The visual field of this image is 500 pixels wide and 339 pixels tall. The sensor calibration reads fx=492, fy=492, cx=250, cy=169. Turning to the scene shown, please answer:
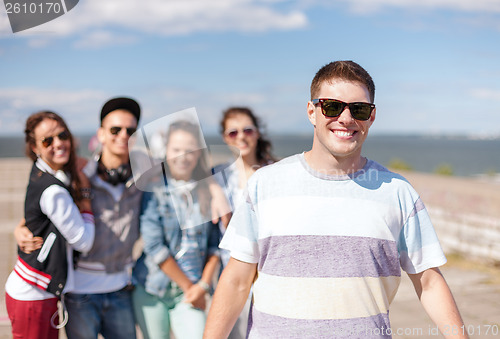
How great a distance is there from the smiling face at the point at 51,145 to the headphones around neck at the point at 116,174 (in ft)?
0.73

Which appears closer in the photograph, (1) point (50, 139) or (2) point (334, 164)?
(2) point (334, 164)

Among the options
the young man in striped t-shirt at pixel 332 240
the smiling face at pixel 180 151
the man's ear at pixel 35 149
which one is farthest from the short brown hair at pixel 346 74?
the man's ear at pixel 35 149

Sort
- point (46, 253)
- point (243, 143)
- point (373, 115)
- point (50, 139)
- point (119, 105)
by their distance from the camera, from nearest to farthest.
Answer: point (373, 115), point (46, 253), point (50, 139), point (119, 105), point (243, 143)

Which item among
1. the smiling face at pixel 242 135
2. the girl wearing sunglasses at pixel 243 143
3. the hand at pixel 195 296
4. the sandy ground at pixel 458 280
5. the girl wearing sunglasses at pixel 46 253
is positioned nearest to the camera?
the girl wearing sunglasses at pixel 46 253

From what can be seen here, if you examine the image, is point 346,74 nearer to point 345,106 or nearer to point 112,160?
point 345,106

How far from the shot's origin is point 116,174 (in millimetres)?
2854

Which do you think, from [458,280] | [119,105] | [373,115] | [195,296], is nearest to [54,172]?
[119,105]

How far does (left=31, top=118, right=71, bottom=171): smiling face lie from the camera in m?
2.76

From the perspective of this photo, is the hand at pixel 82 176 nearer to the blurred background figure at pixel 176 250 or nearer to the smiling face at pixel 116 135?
the smiling face at pixel 116 135

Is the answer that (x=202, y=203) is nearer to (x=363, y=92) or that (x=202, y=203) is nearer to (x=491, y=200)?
(x=363, y=92)

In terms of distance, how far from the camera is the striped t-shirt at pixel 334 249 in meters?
1.83

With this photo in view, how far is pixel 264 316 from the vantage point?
6.28ft

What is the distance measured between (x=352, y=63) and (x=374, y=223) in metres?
0.63

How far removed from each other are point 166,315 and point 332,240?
1.43 m
